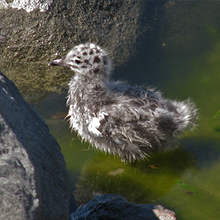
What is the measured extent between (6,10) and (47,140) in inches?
153

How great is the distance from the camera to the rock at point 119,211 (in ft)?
11.2

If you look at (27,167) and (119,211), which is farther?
(119,211)

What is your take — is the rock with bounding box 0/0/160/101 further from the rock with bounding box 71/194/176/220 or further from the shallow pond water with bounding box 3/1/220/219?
the rock with bounding box 71/194/176/220

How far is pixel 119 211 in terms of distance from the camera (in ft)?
11.2

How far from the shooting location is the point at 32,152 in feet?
8.33

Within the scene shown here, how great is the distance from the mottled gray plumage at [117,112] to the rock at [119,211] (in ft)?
2.98

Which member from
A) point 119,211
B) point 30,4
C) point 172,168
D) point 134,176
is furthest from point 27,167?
point 30,4

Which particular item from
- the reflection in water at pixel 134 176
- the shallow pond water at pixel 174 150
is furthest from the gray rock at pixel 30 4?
the reflection in water at pixel 134 176

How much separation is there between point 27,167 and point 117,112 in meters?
1.94

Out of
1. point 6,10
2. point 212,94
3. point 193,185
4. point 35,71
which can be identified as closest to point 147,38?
point 212,94

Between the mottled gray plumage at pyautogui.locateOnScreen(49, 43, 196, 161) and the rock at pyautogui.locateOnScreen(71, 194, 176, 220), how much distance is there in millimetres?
908

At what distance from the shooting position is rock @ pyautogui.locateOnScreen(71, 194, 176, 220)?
11.2ft

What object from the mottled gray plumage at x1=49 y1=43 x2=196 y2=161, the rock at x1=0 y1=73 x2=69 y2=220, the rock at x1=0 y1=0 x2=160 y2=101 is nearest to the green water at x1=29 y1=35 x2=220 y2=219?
the mottled gray plumage at x1=49 y1=43 x2=196 y2=161

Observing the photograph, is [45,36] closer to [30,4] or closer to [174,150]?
[30,4]
